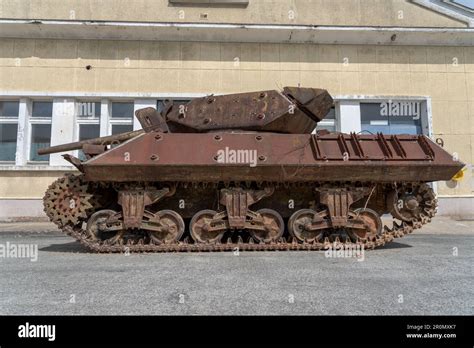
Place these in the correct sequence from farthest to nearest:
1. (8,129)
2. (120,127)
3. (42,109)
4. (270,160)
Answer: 1. (120,127)
2. (42,109)
3. (8,129)
4. (270,160)

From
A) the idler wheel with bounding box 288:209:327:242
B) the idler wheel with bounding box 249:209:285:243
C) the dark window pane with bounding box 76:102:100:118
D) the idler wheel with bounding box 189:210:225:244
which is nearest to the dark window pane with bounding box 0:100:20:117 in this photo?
the dark window pane with bounding box 76:102:100:118

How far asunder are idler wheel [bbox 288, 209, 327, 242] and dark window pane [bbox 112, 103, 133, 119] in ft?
36.6

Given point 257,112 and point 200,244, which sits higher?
point 257,112

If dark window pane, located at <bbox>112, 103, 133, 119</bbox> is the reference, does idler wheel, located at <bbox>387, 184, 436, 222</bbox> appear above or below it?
below

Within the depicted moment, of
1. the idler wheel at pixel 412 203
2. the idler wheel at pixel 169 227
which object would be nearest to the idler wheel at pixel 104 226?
the idler wheel at pixel 169 227

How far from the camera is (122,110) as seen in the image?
17.5 m

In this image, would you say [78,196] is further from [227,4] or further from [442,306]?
[227,4]

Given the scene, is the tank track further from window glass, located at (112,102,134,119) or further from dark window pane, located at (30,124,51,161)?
dark window pane, located at (30,124,51,161)

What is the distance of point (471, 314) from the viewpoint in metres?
3.95

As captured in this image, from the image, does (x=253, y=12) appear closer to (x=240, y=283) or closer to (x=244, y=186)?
(x=244, y=186)

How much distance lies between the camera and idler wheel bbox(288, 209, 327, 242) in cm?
876

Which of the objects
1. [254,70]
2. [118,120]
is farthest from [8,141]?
[254,70]

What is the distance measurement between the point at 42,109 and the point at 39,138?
1.30 meters
